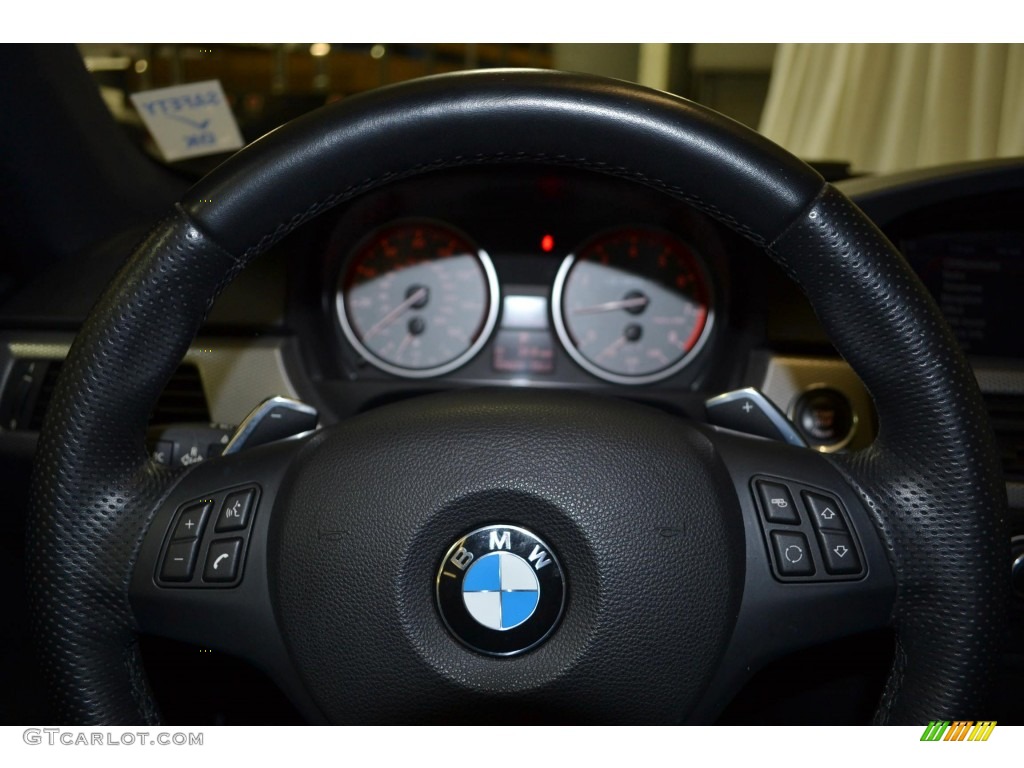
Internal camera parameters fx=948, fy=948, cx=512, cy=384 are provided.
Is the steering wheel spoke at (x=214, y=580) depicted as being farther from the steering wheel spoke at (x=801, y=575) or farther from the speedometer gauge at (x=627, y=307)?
the speedometer gauge at (x=627, y=307)

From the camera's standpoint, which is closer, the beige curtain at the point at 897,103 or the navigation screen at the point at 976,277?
the navigation screen at the point at 976,277

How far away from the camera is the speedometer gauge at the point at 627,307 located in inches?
60.7

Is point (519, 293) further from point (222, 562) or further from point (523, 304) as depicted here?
point (222, 562)

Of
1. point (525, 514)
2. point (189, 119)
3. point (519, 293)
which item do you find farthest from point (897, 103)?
point (525, 514)

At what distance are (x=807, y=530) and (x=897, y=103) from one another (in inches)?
83.6

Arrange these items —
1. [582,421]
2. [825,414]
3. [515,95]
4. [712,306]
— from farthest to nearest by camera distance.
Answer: [712,306] → [825,414] → [582,421] → [515,95]

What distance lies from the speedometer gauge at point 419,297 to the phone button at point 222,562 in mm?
885

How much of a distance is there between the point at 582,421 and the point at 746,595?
6.5 inches

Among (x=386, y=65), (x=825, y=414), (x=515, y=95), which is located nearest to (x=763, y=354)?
(x=825, y=414)

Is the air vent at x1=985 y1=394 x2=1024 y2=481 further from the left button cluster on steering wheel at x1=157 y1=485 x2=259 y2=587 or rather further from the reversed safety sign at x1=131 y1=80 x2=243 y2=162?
the reversed safety sign at x1=131 y1=80 x2=243 y2=162

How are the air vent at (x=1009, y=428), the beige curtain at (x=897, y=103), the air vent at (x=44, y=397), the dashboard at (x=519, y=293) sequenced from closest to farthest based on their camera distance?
1. the air vent at (x=1009, y=428)
2. the air vent at (x=44, y=397)
3. the dashboard at (x=519, y=293)
4. the beige curtain at (x=897, y=103)

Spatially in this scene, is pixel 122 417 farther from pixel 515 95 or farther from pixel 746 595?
pixel 746 595

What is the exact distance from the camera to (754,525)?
2.16 feet

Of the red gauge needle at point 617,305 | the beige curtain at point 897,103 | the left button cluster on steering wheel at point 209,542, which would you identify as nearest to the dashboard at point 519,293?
the red gauge needle at point 617,305
